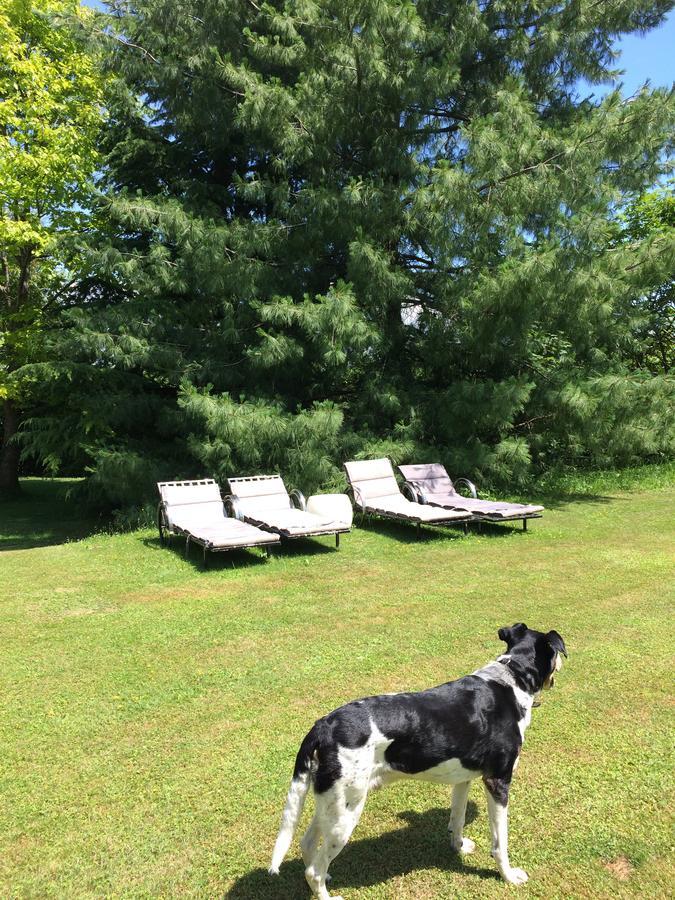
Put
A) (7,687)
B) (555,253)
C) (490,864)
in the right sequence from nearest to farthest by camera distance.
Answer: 1. (490,864)
2. (7,687)
3. (555,253)

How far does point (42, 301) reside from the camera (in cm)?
1589

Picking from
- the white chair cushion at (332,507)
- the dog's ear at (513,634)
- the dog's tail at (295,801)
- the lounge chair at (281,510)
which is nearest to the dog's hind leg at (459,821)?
the dog's ear at (513,634)

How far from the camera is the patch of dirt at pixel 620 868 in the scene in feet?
8.25

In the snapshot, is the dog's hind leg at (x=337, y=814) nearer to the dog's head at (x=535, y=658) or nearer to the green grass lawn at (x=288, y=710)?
the green grass lawn at (x=288, y=710)

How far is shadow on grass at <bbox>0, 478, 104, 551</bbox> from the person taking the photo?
1139 centimetres

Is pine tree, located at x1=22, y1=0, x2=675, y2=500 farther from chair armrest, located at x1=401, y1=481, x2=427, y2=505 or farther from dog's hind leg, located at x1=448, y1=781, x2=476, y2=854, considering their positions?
dog's hind leg, located at x1=448, y1=781, x2=476, y2=854

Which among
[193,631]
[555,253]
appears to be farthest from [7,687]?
[555,253]

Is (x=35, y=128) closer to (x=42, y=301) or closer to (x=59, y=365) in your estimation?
(x=42, y=301)

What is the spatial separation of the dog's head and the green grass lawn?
2.44 feet

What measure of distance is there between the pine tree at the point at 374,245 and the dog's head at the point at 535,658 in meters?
7.89

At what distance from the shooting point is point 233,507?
9086 mm

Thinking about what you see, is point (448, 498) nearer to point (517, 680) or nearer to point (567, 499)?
point (567, 499)

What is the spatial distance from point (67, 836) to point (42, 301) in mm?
15439

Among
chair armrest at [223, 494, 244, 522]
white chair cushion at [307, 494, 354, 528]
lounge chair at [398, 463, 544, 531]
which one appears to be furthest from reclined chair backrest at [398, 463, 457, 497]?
chair armrest at [223, 494, 244, 522]
